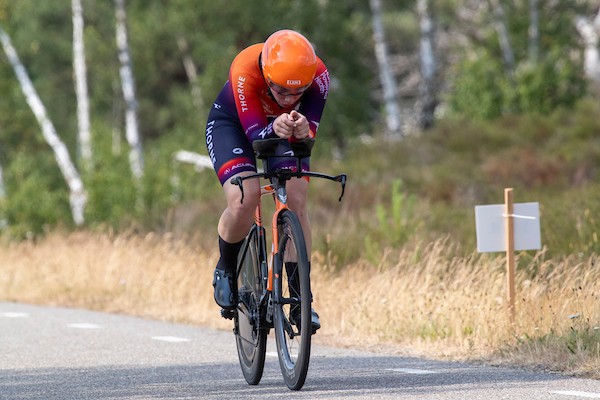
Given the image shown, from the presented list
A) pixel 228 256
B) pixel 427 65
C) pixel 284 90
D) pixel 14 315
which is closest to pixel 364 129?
pixel 427 65

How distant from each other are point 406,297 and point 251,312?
3.29 meters

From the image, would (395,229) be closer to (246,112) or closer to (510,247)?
(510,247)

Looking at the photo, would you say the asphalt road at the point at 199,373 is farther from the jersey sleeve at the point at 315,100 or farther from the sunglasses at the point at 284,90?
the sunglasses at the point at 284,90

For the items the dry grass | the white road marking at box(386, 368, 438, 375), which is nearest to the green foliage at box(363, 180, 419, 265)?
the dry grass

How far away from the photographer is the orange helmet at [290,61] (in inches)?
298

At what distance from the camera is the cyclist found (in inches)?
299

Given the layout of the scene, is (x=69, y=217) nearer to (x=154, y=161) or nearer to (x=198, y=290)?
(x=154, y=161)

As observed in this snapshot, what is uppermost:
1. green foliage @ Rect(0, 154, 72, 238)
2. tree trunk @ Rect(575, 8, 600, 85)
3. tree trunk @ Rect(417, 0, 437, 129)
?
tree trunk @ Rect(575, 8, 600, 85)

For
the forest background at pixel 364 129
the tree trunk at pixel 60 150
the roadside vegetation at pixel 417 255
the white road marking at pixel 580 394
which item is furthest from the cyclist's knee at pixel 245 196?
the tree trunk at pixel 60 150

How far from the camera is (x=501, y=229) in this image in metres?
10.2

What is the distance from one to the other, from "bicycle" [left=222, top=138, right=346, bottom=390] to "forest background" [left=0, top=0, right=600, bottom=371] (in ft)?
6.59

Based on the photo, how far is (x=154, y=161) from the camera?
86.7 feet

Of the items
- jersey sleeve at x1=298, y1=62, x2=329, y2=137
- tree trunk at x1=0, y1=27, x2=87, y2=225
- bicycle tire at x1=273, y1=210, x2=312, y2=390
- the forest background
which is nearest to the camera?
bicycle tire at x1=273, y1=210, x2=312, y2=390

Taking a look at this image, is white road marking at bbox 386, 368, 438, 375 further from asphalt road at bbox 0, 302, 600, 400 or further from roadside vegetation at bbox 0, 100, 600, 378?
roadside vegetation at bbox 0, 100, 600, 378
